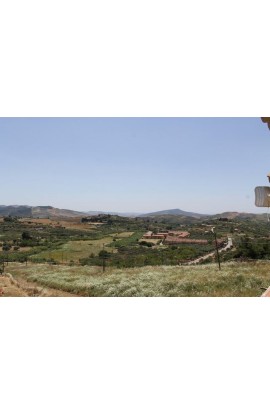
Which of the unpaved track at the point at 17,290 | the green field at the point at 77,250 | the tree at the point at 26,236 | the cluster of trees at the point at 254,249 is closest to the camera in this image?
the unpaved track at the point at 17,290

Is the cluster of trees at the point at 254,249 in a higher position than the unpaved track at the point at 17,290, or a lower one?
lower

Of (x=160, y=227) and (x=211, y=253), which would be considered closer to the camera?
(x=211, y=253)

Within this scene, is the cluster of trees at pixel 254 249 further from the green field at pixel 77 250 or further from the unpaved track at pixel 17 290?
the unpaved track at pixel 17 290

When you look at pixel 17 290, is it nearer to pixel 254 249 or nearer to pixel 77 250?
pixel 254 249

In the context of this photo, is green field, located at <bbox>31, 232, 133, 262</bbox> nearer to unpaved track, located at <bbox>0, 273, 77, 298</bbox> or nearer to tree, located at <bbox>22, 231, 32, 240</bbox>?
tree, located at <bbox>22, 231, 32, 240</bbox>

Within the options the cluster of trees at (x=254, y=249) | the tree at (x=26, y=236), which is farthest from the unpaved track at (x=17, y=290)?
the tree at (x=26, y=236)

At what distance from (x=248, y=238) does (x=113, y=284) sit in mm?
13738

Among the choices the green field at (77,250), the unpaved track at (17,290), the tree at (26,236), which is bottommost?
the green field at (77,250)

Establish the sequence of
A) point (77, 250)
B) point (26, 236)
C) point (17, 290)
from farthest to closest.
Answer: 1. point (26, 236)
2. point (77, 250)
3. point (17, 290)

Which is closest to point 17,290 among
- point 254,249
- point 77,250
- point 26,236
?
point 254,249

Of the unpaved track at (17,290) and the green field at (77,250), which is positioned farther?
the green field at (77,250)
